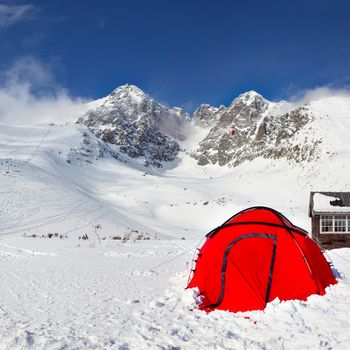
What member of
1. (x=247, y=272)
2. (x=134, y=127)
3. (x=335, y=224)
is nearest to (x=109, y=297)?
(x=247, y=272)

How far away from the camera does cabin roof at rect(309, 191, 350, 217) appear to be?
1988 cm

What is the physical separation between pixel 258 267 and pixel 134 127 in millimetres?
155336

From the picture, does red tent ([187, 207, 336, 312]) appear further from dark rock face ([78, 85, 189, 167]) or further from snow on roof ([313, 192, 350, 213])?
dark rock face ([78, 85, 189, 167])

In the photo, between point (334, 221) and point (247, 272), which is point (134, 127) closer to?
point (334, 221)

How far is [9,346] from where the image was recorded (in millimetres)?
5066

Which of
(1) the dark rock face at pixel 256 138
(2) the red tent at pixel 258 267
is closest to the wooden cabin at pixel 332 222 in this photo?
(2) the red tent at pixel 258 267

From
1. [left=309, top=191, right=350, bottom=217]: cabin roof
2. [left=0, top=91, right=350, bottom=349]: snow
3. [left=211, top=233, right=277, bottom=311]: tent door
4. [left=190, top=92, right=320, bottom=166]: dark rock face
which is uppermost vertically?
[left=190, top=92, right=320, bottom=166]: dark rock face

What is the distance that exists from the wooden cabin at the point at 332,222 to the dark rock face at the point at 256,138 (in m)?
44.8

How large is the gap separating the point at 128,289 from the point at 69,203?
80.0ft

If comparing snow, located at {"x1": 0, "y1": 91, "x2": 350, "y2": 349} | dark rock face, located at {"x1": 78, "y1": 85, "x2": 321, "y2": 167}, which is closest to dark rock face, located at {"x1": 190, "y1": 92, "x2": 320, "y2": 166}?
dark rock face, located at {"x1": 78, "y1": 85, "x2": 321, "y2": 167}

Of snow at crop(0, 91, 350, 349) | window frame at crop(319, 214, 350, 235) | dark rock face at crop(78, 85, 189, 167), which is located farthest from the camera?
dark rock face at crop(78, 85, 189, 167)

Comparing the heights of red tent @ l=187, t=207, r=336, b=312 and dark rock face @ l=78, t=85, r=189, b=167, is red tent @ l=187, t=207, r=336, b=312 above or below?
below

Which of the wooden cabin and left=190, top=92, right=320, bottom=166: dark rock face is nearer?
the wooden cabin

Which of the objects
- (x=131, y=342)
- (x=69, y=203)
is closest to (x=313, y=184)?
(x=69, y=203)
